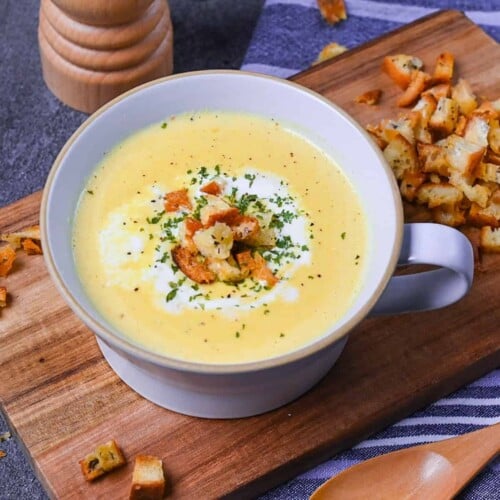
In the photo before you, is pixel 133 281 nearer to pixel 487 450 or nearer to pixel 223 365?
pixel 223 365

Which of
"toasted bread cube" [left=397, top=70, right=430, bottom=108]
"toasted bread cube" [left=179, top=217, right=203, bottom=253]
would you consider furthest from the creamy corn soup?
"toasted bread cube" [left=397, top=70, right=430, bottom=108]

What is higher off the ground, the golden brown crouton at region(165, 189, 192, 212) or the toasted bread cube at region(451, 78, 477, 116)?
the golden brown crouton at region(165, 189, 192, 212)

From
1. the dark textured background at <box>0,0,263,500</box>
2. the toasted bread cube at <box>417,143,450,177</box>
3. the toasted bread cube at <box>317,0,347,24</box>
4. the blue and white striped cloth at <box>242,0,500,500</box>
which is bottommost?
the dark textured background at <box>0,0,263,500</box>

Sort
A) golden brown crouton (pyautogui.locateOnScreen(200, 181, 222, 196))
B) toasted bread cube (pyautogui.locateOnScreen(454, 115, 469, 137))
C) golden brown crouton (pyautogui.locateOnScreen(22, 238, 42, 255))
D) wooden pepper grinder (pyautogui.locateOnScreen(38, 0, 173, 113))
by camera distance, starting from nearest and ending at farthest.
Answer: golden brown crouton (pyautogui.locateOnScreen(200, 181, 222, 196)), golden brown crouton (pyautogui.locateOnScreen(22, 238, 42, 255)), toasted bread cube (pyautogui.locateOnScreen(454, 115, 469, 137)), wooden pepper grinder (pyautogui.locateOnScreen(38, 0, 173, 113))

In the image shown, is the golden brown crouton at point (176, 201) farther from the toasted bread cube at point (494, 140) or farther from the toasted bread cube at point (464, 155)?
the toasted bread cube at point (494, 140)

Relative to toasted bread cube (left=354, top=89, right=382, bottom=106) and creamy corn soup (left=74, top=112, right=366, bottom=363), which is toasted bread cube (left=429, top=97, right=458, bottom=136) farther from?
creamy corn soup (left=74, top=112, right=366, bottom=363)

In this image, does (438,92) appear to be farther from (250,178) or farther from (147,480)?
(147,480)

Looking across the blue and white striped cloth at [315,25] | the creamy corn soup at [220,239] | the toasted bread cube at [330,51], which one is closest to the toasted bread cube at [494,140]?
→ the creamy corn soup at [220,239]

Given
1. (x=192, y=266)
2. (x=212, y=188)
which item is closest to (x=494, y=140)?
(x=212, y=188)
